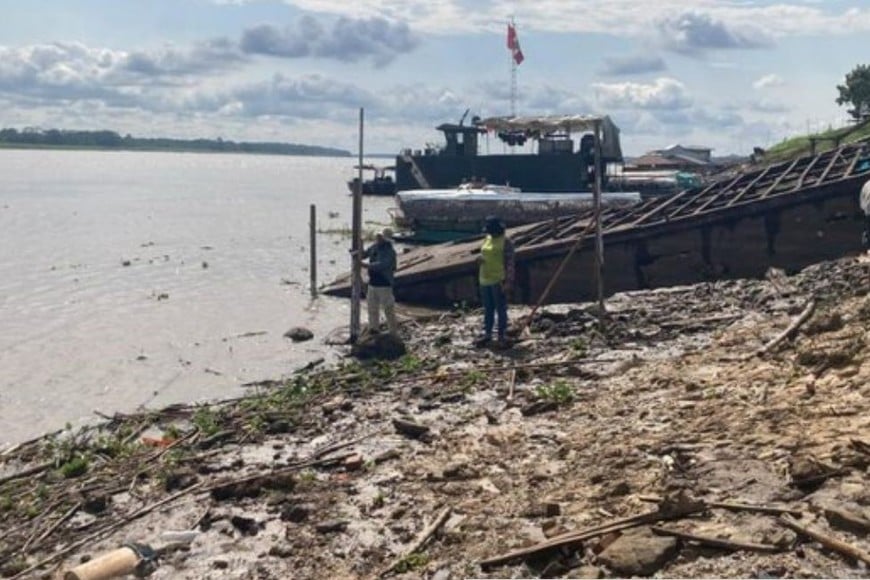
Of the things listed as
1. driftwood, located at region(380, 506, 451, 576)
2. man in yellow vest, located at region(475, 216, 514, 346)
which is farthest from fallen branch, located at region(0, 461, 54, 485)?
man in yellow vest, located at region(475, 216, 514, 346)

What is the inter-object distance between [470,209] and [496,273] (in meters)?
23.8

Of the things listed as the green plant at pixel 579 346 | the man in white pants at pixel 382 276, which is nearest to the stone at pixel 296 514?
the green plant at pixel 579 346

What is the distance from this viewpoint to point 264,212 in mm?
69812

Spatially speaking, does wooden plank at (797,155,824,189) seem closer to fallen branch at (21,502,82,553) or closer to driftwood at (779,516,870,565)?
driftwood at (779,516,870,565)

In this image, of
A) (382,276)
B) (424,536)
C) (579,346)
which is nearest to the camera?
(424,536)

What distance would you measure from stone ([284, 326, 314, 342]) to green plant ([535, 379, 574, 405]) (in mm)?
9109

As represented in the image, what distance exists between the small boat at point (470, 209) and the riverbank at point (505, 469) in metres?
24.2

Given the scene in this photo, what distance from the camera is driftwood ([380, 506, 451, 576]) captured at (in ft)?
21.7

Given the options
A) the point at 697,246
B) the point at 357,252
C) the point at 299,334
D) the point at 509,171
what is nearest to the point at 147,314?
the point at 299,334

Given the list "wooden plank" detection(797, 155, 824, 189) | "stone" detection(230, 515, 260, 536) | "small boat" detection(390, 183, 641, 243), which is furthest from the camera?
"small boat" detection(390, 183, 641, 243)

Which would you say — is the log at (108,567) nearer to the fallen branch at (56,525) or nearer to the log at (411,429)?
the fallen branch at (56,525)

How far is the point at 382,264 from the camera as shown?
15.8 meters

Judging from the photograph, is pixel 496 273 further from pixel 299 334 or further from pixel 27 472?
pixel 27 472

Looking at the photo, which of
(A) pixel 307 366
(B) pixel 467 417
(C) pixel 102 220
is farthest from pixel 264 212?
(B) pixel 467 417
